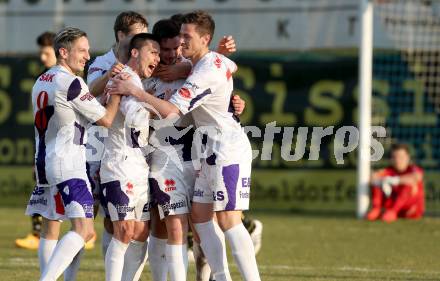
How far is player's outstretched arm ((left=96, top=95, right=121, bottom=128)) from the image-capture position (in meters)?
7.43

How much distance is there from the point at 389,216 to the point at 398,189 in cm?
40

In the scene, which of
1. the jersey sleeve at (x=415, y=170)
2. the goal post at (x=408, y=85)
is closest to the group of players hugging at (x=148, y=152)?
the jersey sleeve at (x=415, y=170)

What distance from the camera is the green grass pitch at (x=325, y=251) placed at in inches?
372

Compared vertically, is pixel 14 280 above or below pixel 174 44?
below

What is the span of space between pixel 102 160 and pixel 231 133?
3.13 ft

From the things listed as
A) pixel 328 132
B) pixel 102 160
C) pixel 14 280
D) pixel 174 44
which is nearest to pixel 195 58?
pixel 174 44

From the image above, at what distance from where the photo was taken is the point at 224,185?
24.9 ft

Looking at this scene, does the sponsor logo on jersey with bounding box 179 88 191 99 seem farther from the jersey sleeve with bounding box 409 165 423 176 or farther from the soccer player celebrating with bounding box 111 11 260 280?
the jersey sleeve with bounding box 409 165 423 176

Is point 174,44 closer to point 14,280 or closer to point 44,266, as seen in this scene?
point 44,266

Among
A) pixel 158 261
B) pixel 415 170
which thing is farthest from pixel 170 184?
pixel 415 170

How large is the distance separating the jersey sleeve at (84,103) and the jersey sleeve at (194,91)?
512 mm

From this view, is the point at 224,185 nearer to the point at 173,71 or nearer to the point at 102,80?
the point at 173,71

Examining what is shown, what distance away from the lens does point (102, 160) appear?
7652 mm

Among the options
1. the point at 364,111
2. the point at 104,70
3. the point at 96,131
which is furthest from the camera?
the point at 364,111
